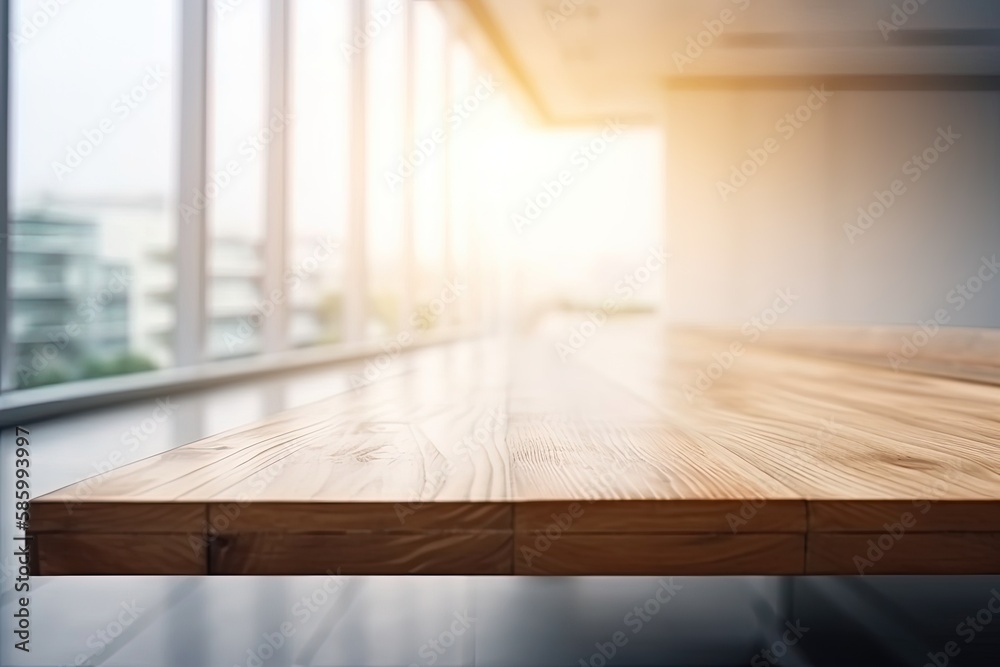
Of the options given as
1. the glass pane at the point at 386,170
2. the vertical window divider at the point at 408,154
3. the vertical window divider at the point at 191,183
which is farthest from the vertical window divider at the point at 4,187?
the vertical window divider at the point at 408,154

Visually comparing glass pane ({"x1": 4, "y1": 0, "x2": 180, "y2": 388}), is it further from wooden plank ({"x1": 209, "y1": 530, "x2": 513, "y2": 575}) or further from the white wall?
the white wall

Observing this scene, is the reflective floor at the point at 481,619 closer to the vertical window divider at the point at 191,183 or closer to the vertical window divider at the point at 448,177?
the vertical window divider at the point at 191,183

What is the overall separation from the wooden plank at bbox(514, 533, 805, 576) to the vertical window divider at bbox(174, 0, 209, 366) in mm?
2410

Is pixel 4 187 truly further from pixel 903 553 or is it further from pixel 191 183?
pixel 903 553

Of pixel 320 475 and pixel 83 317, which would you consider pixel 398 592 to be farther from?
pixel 83 317

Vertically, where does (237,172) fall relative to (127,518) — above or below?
above

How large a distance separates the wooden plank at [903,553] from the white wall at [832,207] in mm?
1594

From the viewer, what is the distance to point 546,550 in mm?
400

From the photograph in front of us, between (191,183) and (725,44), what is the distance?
331cm

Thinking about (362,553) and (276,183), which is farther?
(276,183)

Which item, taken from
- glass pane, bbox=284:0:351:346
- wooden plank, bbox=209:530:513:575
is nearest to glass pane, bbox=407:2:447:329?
glass pane, bbox=284:0:351:346

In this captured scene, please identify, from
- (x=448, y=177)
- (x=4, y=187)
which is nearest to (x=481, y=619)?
(x=4, y=187)

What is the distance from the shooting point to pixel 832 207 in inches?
160

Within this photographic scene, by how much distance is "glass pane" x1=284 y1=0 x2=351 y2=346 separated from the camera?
3490 millimetres
